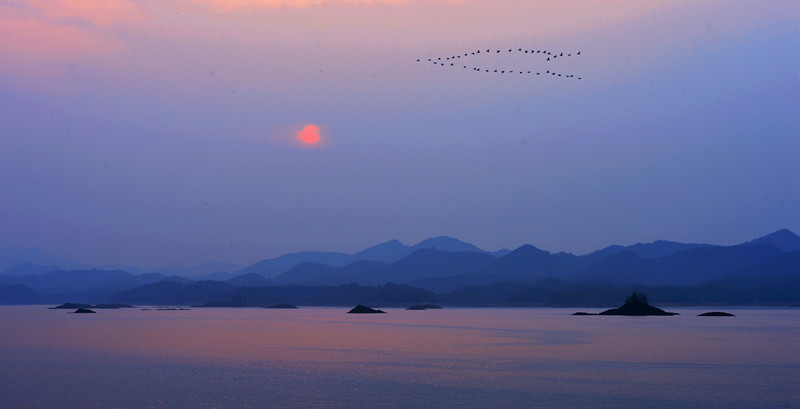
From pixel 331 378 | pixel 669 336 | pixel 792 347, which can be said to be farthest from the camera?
pixel 669 336

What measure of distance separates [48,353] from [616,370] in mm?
66679

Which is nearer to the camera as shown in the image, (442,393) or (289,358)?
(442,393)

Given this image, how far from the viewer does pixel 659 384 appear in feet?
210

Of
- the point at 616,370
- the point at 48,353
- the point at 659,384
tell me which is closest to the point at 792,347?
the point at 616,370

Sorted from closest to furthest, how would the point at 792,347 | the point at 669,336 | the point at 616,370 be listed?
1. the point at 616,370
2. the point at 792,347
3. the point at 669,336

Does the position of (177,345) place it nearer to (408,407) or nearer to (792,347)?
(408,407)

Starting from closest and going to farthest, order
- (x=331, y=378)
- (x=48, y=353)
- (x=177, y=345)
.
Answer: (x=331, y=378) → (x=48, y=353) → (x=177, y=345)

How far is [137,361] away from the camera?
87938 mm

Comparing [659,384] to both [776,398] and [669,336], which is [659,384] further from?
[669,336]

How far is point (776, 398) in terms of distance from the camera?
56812mm

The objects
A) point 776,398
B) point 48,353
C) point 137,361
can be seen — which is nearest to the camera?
point 776,398

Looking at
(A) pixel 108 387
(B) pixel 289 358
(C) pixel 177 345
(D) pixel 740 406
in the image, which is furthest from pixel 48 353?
(D) pixel 740 406

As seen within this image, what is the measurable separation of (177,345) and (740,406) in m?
82.4

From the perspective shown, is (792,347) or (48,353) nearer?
(48,353)
